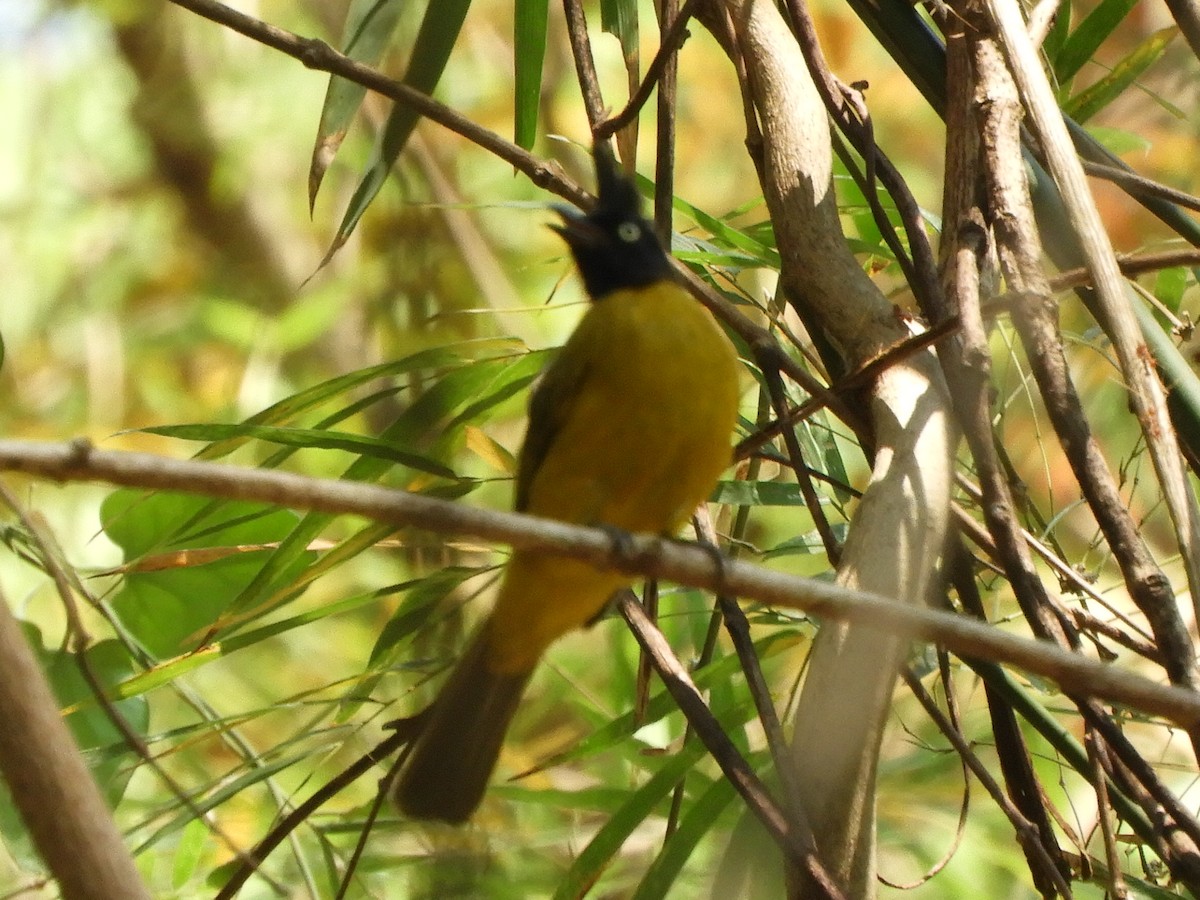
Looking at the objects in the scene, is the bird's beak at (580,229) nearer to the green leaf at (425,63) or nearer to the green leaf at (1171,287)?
the green leaf at (425,63)

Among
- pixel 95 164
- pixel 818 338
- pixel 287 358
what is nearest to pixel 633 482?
pixel 818 338

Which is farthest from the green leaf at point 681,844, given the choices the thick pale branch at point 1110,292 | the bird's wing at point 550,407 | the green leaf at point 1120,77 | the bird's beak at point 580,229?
the green leaf at point 1120,77

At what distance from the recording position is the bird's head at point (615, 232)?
289 cm

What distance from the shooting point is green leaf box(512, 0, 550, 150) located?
2.62 meters

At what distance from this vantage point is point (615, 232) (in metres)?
2.96

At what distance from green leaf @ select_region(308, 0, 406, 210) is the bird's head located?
1.78ft

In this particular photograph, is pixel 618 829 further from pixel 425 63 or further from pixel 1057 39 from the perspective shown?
pixel 1057 39

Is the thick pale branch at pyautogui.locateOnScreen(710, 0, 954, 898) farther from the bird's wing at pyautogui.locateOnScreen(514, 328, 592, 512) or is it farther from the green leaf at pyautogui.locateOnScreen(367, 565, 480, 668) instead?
the green leaf at pyautogui.locateOnScreen(367, 565, 480, 668)

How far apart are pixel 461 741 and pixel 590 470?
22.2 inches

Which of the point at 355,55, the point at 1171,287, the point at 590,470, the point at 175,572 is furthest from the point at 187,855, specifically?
the point at 1171,287

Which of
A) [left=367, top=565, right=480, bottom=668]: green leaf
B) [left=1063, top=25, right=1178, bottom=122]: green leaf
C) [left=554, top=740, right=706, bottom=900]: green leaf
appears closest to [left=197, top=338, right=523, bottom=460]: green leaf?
[left=367, top=565, right=480, bottom=668]: green leaf

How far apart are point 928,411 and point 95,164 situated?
625cm

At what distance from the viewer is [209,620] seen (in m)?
2.98

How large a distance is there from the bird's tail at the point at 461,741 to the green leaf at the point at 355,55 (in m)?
0.96
